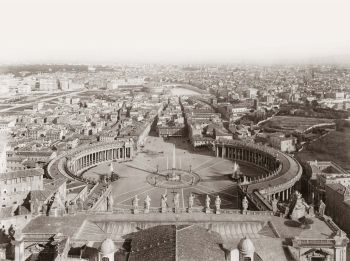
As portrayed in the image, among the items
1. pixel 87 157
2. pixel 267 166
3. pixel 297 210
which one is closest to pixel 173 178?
pixel 267 166

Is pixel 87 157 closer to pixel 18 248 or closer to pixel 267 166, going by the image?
pixel 267 166

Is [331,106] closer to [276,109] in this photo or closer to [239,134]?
[276,109]

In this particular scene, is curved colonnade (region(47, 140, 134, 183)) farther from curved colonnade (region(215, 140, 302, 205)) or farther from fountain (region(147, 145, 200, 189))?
curved colonnade (region(215, 140, 302, 205))

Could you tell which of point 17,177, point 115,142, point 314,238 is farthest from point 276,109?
point 314,238

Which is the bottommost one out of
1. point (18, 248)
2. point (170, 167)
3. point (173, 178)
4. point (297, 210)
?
point (170, 167)

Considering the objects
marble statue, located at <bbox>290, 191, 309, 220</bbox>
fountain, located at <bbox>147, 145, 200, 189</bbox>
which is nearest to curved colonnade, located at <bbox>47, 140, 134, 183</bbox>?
fountain, located at <bbox>147, 145, 200, 189</bbox>

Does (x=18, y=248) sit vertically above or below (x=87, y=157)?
above

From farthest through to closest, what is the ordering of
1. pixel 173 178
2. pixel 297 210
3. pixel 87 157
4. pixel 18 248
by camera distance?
pixel 87 157 < pixel 173 178 < pixel 297 210 < pixel 18 248

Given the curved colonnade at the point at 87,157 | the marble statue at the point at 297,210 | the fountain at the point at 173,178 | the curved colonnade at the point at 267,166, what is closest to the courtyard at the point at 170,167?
the fountain at the point at 173,178
